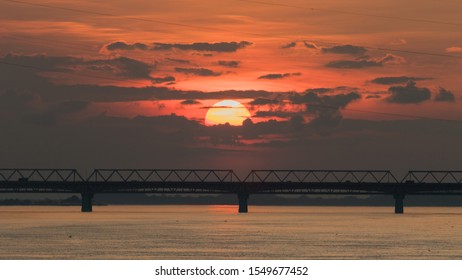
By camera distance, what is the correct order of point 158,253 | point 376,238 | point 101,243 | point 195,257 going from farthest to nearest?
point 376,238 → point 101,243 → point 158,253 → point 195,257

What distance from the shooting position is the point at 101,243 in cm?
10981

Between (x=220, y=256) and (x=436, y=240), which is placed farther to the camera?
(x=436, y=240)

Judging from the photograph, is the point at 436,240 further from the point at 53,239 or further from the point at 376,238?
the point at 53,239

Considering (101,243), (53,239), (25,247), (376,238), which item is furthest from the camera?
(376,238)

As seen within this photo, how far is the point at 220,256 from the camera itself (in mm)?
89125

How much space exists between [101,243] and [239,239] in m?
17.9

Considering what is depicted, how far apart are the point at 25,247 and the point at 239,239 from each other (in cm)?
2810
